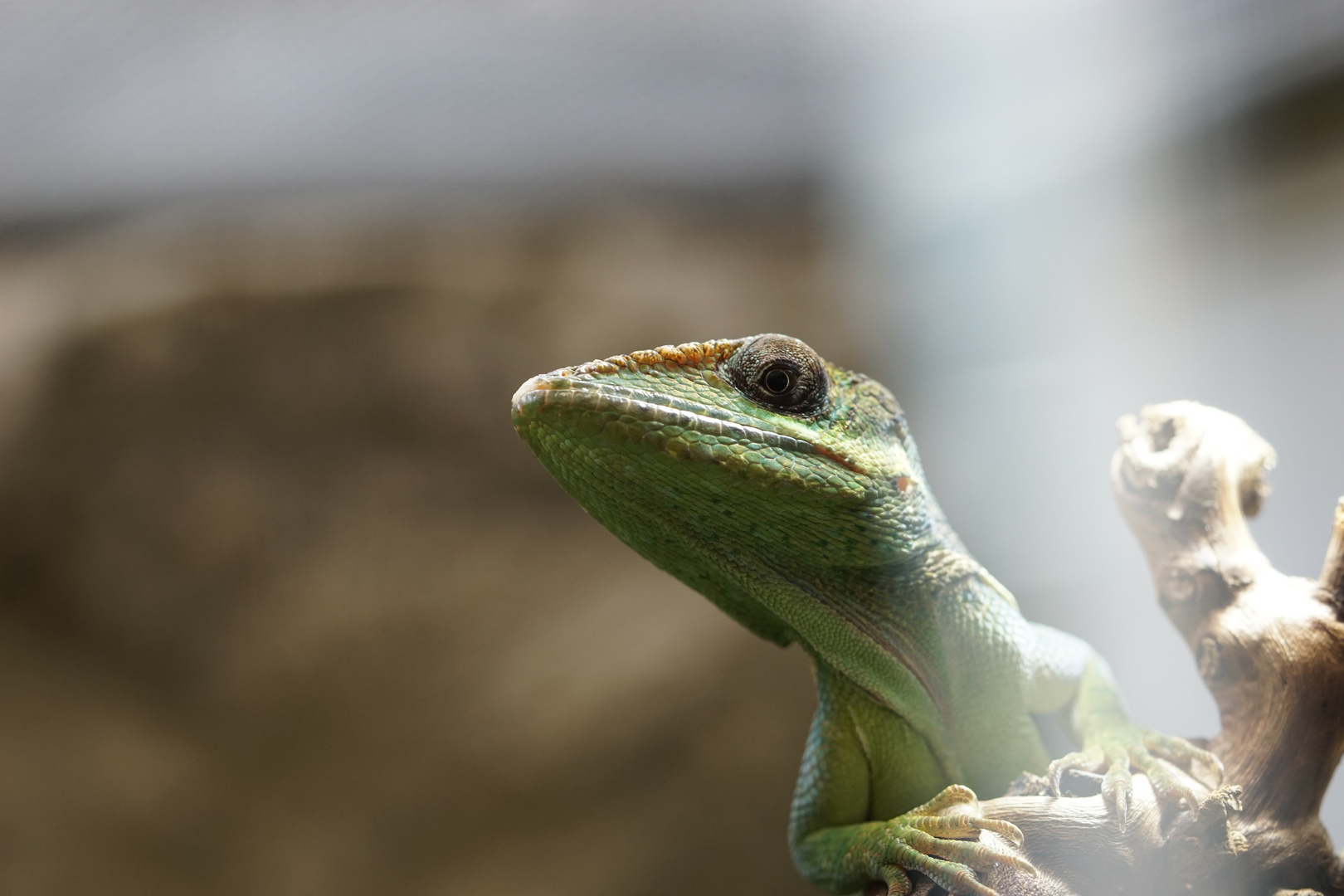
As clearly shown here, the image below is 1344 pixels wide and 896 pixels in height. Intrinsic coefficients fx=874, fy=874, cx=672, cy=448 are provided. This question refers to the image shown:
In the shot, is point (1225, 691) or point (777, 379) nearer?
point (777, 379)

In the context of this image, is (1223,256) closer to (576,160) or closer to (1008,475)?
(1008,475)

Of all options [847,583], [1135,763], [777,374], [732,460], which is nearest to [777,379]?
[777,374]

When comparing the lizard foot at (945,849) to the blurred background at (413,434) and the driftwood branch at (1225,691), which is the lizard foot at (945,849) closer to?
the driftwood branch at (1225,691)

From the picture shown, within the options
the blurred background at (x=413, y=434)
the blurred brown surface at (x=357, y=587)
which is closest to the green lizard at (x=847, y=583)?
the blurred background at (x=413, y=434)

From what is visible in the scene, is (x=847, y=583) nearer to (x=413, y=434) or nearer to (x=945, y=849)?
(x=945, y=849)

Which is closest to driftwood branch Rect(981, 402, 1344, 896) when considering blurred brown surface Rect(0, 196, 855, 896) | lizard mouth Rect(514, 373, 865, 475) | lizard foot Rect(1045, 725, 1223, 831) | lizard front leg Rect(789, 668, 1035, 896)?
lizard foot Rect(1045, 725, 1223, 831)

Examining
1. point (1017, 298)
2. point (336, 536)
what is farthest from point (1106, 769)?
point (336, 536)

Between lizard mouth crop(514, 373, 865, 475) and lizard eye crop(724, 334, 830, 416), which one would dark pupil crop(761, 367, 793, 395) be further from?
lizard mouth crop(514, 373, 865, 475)
